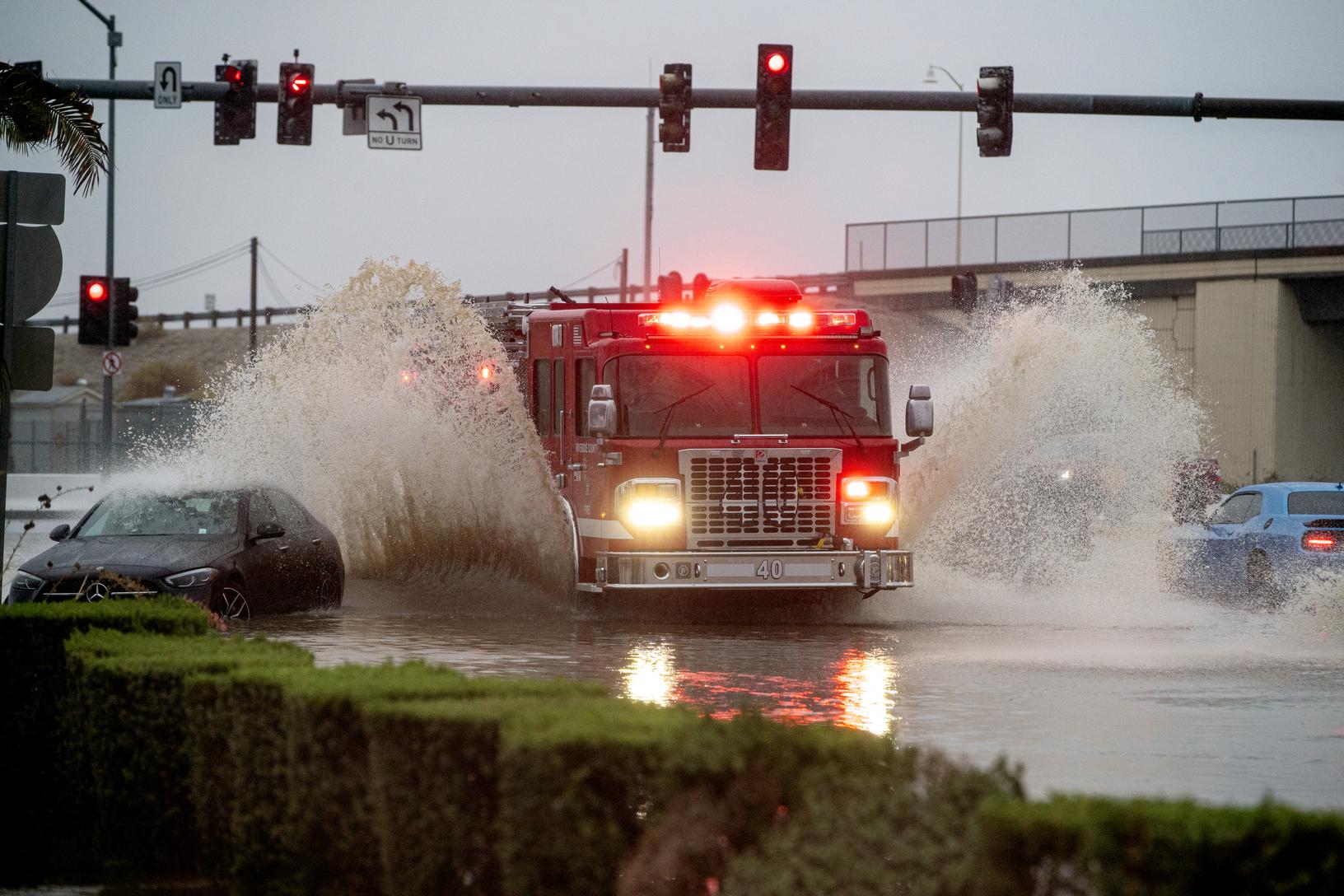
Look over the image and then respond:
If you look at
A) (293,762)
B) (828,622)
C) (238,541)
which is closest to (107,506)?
(238,541)

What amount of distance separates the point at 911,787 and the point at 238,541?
43.2ft

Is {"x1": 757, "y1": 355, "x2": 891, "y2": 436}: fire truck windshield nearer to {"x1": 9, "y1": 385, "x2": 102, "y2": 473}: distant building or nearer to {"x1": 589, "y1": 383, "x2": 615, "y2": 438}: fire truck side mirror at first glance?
{"x1": 589, "y1": 383, "x2": 615, "y2": 438}: fire truck side mirror

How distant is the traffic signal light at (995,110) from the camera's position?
2198 centimetres

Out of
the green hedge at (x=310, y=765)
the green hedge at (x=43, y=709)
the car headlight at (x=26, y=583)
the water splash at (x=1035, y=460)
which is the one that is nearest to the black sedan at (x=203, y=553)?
the car headlight at (x=26, y=583)

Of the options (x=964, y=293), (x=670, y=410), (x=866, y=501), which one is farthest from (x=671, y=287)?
(x=964, y=293)

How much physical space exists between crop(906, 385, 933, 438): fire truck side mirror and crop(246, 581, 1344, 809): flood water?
1900 mm

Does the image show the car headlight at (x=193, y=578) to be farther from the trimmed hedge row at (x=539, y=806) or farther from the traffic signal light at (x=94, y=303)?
the traffic signal light at (x=94, y=303)

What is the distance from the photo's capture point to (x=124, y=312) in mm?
36750

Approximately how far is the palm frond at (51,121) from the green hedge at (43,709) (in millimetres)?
7665

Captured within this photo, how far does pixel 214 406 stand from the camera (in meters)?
27.1

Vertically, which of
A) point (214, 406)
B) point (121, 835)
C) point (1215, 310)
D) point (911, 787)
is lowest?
point (121, 835)

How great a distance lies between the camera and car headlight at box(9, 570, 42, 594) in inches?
644

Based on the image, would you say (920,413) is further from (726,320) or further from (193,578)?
(193,578)

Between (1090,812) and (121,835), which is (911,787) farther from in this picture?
(121,835)
